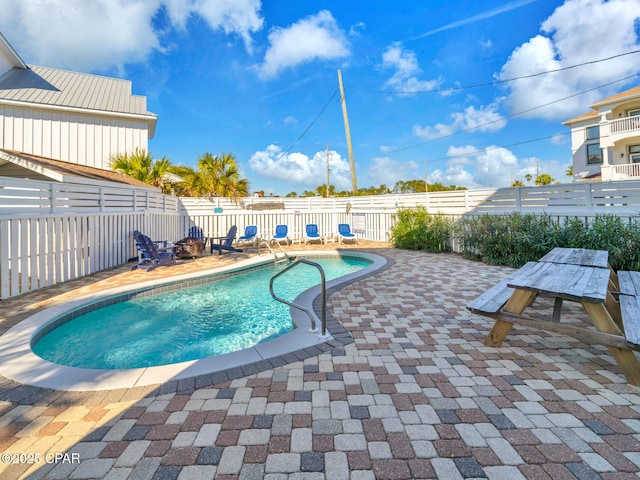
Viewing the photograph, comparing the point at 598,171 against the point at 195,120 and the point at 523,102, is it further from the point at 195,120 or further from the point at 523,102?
the point at 195,120

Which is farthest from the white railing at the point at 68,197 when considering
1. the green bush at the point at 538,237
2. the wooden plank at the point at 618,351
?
the green bush at the point at 538,237

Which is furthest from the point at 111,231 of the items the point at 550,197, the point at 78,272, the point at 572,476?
the point at 550,197

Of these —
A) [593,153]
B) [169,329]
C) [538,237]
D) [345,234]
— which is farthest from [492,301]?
[593,153]

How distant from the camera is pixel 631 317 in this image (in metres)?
2.30

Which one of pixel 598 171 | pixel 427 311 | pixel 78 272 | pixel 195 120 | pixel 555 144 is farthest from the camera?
pixel 555 144

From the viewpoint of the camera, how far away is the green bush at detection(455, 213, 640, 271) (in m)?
5.61

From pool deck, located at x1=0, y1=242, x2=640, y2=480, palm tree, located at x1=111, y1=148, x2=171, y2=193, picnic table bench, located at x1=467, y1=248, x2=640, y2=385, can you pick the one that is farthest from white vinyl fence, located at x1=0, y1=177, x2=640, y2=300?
picnic table bench, located at x1=467, y1=248, x2=640, y2=385

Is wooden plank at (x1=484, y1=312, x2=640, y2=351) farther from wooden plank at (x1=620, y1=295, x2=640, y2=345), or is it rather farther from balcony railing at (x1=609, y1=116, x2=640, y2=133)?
balcony railing at (x1=609, y1=116, x2=640, y2=133)

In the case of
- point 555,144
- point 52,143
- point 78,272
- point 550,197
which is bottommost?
point 78,272

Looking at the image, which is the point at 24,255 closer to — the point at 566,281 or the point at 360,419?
the point at 360,419

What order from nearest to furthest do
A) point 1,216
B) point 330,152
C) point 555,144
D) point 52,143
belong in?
point 1,216 → point 52,143 → point 555,144 → point 330,152

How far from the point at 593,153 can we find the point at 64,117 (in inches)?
1292

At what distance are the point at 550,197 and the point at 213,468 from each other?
8915mm

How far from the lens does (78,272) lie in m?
6.21
